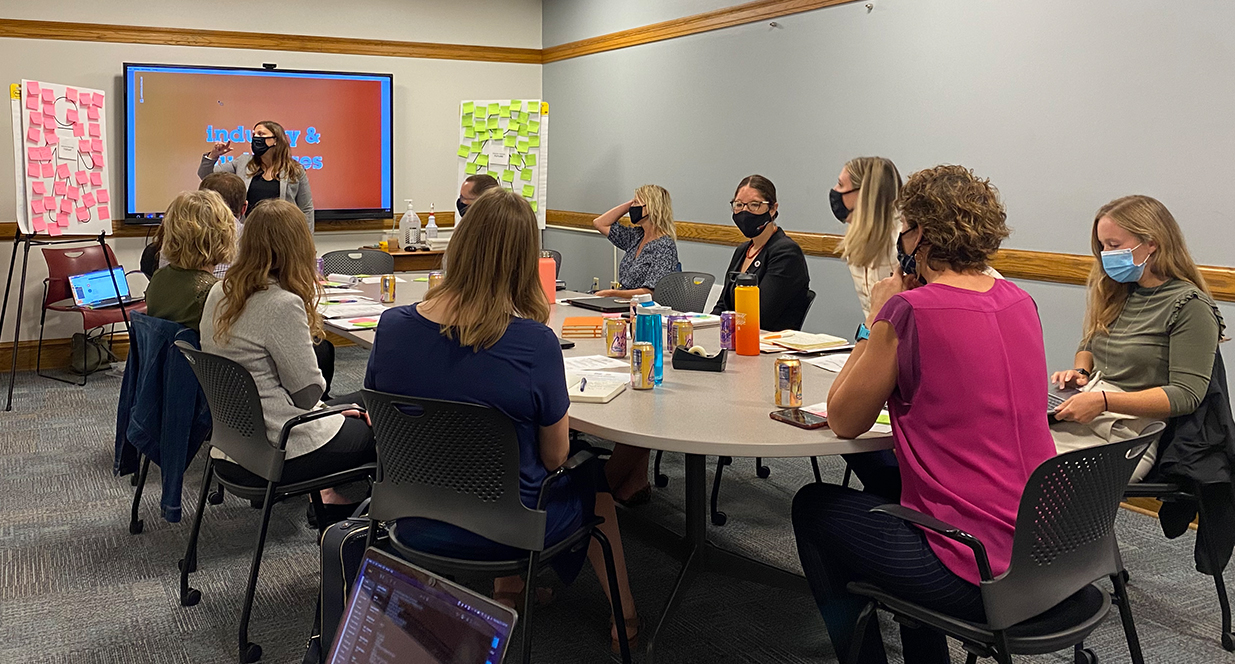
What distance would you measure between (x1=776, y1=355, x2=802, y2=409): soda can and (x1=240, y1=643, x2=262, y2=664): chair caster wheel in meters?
1.52

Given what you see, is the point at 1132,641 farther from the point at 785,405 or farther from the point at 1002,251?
the point at 1002,251

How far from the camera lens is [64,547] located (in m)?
3.37

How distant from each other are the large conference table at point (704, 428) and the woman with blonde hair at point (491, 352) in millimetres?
183

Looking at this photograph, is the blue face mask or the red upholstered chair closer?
the blue face mask

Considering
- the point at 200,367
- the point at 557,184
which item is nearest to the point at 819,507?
the point at 200,367

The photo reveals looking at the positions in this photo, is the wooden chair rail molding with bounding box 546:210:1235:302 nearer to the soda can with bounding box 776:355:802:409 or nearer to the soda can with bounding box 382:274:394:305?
the soda can with bounding box 776:355:802:409

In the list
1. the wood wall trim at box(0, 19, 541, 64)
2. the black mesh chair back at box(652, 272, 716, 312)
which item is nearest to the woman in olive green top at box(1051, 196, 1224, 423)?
the black mesh chair back at box(652, 272, 716, 312)

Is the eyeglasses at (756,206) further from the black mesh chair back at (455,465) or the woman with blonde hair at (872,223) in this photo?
the black mesh chair back at (455,465)

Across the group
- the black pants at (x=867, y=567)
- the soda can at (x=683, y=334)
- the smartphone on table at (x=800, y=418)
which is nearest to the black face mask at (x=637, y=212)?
the soda can at (x=683, y=334)

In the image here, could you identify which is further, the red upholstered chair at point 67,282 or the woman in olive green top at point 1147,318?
the red upholstered chair at point 67,282

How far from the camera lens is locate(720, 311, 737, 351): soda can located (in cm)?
313

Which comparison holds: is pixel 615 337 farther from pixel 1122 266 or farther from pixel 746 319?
pixel 1122 266

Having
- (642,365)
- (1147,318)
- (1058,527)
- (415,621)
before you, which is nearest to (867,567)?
(1058,527)

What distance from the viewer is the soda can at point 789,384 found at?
93.0 inches
